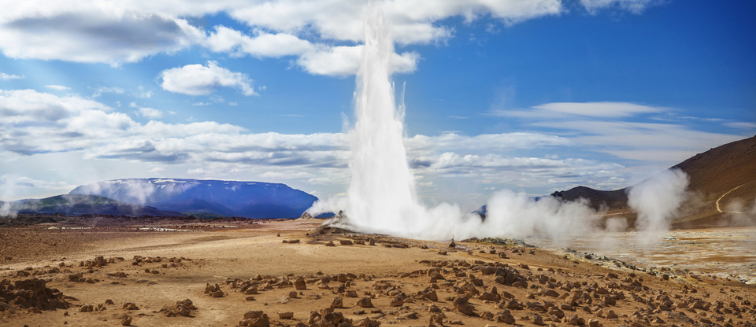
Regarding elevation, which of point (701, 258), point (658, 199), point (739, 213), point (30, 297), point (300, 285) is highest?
point (658, 199)

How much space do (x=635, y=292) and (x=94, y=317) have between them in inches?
640

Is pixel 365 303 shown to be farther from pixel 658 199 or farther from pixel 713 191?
pixel 713 191

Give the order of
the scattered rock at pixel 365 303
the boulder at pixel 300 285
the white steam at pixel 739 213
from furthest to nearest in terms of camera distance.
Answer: the white steam at pixel 739 213, the boulder at pixel 300 285, the scattered rock at pixel 365 303

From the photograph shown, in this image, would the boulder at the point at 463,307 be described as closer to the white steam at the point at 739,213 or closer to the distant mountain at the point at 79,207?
the white steam at the point at 739,213

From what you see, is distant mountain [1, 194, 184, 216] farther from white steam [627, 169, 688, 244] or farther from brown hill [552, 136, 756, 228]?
brown hill [552, 136, 756, 228]

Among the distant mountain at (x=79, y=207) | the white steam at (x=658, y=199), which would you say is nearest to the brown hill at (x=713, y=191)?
the white steam at (x=658, y=199)

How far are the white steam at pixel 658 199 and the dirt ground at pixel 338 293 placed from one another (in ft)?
234

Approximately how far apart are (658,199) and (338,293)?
10664 cm

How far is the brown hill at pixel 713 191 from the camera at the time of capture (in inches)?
3381

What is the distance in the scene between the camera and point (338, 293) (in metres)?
13.0

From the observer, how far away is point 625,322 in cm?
1188

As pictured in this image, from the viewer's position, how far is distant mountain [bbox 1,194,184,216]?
110 metres

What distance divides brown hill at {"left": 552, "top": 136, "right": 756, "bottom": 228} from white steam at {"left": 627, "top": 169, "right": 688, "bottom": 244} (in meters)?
1.70

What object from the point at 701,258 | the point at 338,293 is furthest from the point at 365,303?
the point at 701,258
